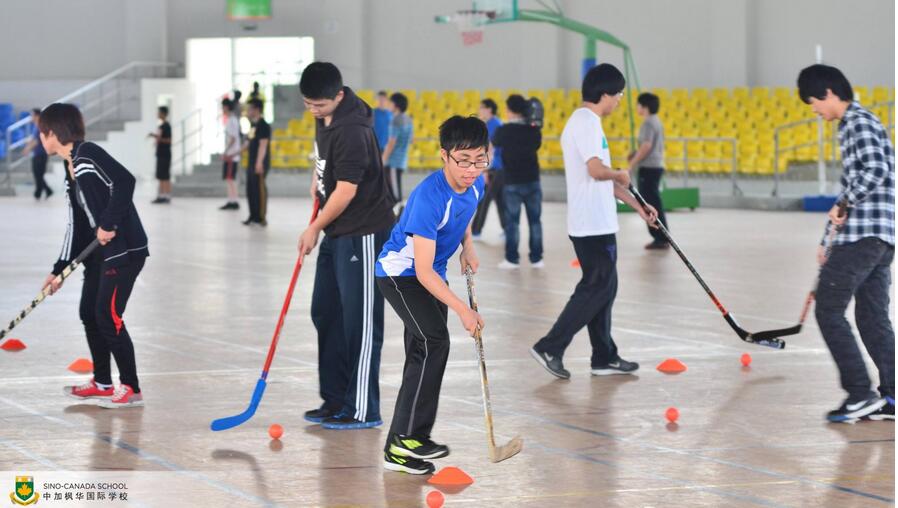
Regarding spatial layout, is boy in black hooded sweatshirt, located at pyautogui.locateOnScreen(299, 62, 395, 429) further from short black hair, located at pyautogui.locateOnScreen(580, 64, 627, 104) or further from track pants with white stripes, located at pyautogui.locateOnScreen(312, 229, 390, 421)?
short black hair, located at pyautogui.locateOnScreen(580, 64, 627, 104)

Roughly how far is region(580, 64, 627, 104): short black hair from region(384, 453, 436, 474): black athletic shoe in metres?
2.88

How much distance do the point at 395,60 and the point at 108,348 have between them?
24.4 m

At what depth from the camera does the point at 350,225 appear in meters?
6.26

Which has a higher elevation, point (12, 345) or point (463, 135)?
point (463, 135)

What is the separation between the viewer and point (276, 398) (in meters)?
7.00

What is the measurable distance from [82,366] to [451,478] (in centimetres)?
313

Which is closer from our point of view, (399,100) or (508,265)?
(508,265)

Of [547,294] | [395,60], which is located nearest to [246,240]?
[547,294]

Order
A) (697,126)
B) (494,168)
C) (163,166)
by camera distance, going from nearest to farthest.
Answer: (494,168) → (163,166) → (697,126)

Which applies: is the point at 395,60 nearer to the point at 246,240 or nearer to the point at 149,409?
the point at 246,240

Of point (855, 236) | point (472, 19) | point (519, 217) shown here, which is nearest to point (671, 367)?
point (855, 236)
